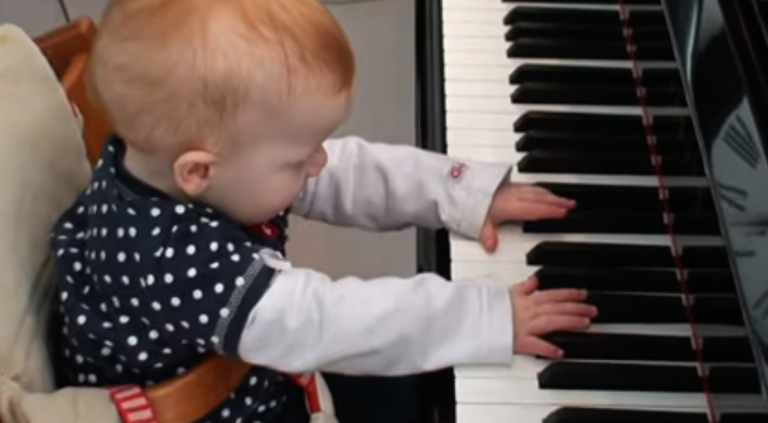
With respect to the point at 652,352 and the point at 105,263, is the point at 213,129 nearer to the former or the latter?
the point at 105,263

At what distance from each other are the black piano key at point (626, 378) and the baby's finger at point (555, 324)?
34mm

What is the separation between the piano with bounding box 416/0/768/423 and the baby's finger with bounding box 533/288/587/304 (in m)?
0.01

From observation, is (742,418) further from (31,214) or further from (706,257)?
(31,214)

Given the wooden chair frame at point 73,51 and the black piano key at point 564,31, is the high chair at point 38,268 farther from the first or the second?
the black piano key at point 564,31

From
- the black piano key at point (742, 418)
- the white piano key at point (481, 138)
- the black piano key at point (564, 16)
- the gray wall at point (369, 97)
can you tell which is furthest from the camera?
the gray wall at point (369, 97)

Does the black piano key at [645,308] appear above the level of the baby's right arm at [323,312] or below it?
below

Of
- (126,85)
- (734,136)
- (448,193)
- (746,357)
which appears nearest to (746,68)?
Result: (734,136)

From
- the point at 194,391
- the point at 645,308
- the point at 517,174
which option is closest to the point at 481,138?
the point at 517,174

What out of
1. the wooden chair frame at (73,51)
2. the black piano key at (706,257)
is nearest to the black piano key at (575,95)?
the black piano key at (706,257)

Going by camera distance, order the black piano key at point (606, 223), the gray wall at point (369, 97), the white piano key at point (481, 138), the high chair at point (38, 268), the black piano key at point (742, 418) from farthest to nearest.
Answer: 1. the gray wall at point (369, 97)
2. the white piano key at point (481, 138)
3. the black piano key at point (606, 223)
4. the high chair at point (38, 268)
5. the black piano key at point (742, 418)

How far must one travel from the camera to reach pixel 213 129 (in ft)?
3.15

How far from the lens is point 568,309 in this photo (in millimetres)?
1026

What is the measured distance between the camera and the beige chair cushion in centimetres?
99

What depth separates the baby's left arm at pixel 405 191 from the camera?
44.6 inches
